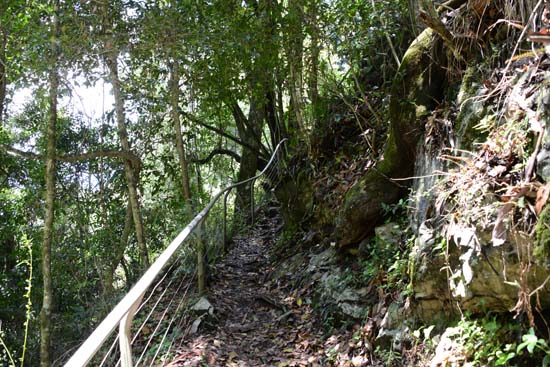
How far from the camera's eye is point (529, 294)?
8.14 ft

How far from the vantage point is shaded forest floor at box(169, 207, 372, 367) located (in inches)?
159

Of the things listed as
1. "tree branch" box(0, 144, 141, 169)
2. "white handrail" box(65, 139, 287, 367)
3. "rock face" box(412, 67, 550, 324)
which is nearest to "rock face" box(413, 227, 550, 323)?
"rock face" box(412, 67, 550, 324)

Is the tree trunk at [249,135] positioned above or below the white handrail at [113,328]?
above

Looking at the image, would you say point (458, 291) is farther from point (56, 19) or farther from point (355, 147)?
point (56, 19)

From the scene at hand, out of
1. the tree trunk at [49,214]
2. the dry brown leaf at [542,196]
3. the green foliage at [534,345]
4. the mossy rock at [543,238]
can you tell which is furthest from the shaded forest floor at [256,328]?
the tree trunk at [49,214]

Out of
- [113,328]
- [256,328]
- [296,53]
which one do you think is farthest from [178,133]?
[113,328]

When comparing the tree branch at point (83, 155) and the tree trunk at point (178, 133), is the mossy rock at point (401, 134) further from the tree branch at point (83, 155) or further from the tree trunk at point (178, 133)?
the tree branch at point (83, 155)

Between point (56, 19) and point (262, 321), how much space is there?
3.99 m

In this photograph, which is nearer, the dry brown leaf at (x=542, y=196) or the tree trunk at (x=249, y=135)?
the dry brown leaf at (x=542, y=196)

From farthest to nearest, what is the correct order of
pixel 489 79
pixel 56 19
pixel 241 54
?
pixel 241 54, pixel 56 19, pixel 489 79

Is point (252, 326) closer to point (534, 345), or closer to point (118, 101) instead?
point (534, 345)

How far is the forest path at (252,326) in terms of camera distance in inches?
160

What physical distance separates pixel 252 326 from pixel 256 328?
0.06 metres

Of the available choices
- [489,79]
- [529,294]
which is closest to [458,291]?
[529,294]
